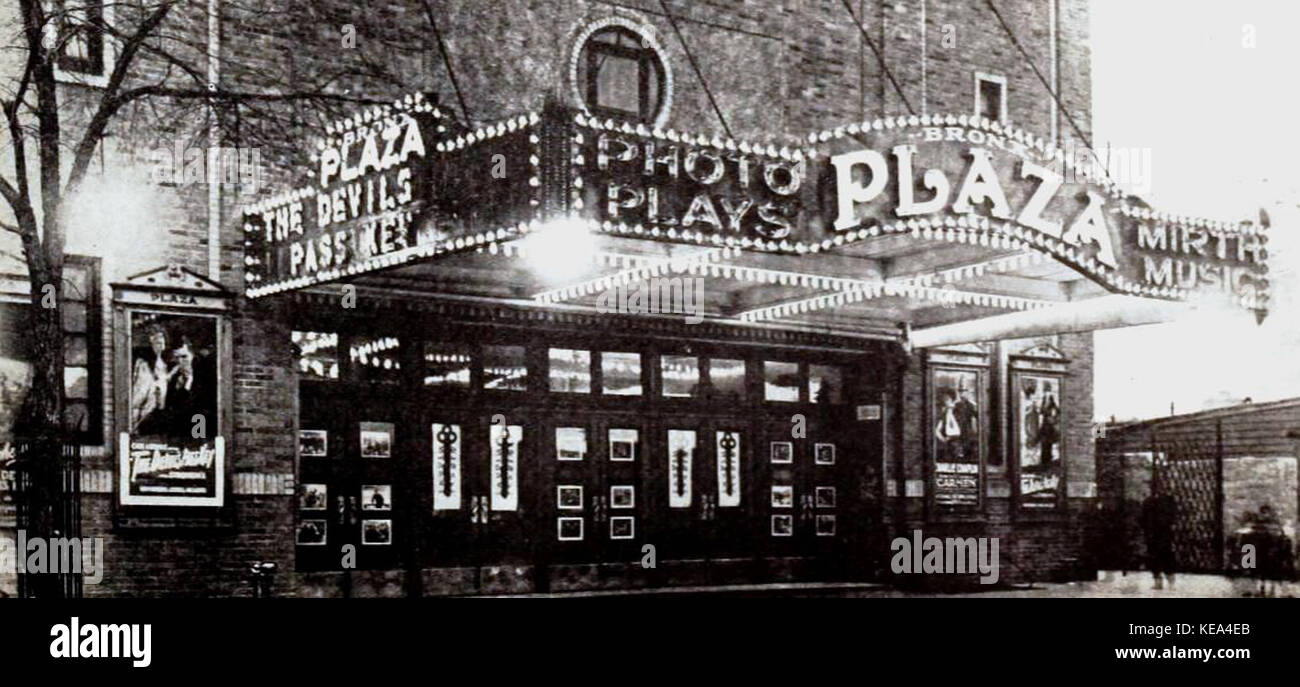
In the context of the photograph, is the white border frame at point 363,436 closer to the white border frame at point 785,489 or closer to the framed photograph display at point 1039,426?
the white border frame at point 785,489

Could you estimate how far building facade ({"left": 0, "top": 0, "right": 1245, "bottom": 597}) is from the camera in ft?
47.1

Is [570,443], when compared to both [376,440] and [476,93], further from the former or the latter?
[476,93]

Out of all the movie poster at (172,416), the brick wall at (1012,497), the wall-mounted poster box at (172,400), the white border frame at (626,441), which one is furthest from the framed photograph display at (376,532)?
the brick wall at (1012,497)

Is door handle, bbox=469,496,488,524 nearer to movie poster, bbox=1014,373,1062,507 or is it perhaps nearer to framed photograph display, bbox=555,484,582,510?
framed photograph display, bbox=555,484,582,510

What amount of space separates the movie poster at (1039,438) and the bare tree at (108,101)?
9.99m

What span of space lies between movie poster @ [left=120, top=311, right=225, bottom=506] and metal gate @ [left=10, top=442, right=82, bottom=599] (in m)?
0.84

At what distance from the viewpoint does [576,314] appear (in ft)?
60.3

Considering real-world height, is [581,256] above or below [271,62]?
below

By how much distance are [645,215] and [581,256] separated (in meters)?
1.14

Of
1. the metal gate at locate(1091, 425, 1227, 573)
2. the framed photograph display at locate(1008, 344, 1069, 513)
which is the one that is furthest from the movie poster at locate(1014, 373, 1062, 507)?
the metal gate at locate(1091, 425, 1227, 573)

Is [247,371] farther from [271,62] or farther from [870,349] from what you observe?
[870,349]

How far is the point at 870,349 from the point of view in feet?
68.6

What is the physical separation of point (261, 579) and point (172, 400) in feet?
6.55
